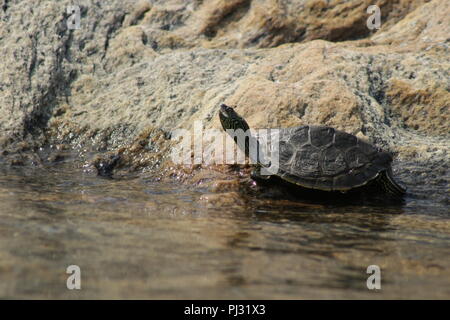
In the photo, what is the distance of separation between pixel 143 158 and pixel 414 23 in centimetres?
448

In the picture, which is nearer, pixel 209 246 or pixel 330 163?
pixel 209 246

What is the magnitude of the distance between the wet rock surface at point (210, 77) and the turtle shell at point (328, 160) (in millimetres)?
642

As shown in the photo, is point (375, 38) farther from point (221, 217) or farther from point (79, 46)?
point (221, 217)

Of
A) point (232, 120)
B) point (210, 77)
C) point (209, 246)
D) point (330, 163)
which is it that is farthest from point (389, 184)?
point (210, 77)

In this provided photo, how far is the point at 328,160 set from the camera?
4.84 meters

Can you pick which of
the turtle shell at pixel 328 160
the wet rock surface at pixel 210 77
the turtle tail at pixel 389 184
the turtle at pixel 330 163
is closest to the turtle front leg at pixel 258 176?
the turtle at pixel 330 163

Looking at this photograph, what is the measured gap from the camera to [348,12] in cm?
835

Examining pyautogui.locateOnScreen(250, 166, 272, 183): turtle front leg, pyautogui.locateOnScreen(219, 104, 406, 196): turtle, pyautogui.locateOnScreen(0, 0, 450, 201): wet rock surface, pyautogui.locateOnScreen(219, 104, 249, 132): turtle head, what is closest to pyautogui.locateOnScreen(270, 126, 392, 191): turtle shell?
pyautogui.locateOnScreen(219, 104, 406, 196): turtle

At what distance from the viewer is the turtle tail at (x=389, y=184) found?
4.84 m

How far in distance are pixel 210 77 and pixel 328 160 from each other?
8.70 feet

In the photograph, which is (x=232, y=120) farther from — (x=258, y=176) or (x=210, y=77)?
(x=210, y=77)
